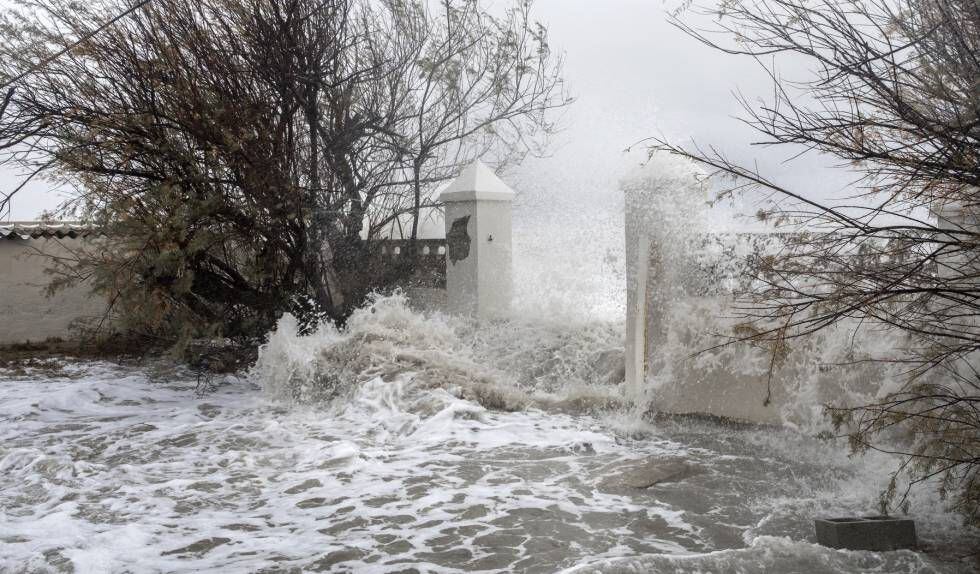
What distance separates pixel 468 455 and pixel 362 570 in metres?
2.70

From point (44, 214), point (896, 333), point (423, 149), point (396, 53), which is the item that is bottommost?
point (896, 333)

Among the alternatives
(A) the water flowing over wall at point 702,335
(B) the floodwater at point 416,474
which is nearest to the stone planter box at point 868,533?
(B) the floodwater at point 416,474

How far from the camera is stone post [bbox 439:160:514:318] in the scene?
488 inches

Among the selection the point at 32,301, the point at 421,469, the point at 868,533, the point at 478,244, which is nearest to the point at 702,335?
the point at 421,469

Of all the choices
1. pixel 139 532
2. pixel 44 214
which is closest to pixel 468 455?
pixel 139 532

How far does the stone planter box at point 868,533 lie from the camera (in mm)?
4746

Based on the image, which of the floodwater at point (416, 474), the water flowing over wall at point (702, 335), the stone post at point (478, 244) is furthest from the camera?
the stone post at point (478, 244)

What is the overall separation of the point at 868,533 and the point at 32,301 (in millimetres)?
14838

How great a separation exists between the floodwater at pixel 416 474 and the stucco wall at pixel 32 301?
436 cm

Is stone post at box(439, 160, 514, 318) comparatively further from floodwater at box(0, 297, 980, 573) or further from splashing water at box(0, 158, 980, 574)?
floodwater at box(0, 297, 980, 573)

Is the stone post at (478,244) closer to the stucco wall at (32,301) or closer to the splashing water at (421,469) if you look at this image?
the splashing water at (421,469)

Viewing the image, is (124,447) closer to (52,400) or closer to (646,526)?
(52,400)

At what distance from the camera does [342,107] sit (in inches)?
492

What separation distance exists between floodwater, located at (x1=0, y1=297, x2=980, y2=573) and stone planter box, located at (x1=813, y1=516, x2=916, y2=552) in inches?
4.0
